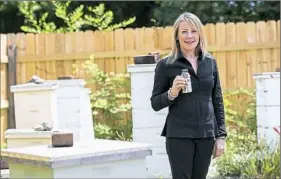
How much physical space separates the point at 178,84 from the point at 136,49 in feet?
18.3

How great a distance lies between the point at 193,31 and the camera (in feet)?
11.6

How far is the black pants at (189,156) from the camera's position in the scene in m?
3.50

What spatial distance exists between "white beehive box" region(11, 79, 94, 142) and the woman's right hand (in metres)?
2.67

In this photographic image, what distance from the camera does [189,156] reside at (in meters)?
3.51

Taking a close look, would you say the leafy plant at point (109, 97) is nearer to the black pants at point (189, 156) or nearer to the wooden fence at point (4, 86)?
the wooden fence at point (4, 86)

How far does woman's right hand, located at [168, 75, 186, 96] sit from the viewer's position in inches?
130

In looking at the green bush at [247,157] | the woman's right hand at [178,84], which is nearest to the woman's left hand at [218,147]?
the woman's right hand at [178,84]

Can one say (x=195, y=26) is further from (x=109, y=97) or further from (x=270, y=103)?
(x=109, y=97)

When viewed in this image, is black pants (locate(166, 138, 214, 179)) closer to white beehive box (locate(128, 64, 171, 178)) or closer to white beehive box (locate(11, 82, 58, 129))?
white beehive box (locate(128, 64, 171, 178))

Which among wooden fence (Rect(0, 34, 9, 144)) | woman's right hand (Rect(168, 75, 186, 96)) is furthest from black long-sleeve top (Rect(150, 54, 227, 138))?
wooden fence (Rect(0, 34, 9, 144))

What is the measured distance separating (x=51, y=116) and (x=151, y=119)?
1101mm

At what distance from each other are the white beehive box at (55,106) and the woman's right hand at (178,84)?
8.74 feet

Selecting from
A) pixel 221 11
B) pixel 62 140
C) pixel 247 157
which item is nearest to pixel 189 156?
pixel 62 140

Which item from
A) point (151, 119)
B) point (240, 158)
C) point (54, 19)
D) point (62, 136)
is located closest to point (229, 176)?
point (240, 158)
